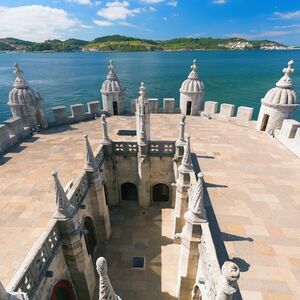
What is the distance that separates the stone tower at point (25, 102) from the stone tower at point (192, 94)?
16269 millimetres

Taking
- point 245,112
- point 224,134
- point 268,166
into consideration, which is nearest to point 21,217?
point 268,166

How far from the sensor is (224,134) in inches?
882

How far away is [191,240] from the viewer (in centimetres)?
1100

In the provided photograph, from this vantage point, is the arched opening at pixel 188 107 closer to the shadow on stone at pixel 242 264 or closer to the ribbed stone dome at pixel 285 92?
the ribbed stone dome at pixel 285 92

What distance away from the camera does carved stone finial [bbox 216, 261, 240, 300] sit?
564 centimetres

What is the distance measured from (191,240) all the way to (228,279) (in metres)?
5.32

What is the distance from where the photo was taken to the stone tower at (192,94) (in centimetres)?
2555

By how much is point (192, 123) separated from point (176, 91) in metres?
55.7

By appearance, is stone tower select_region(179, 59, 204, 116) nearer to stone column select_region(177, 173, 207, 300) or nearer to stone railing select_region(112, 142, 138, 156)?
stone railing select_region(112, 142, 138, 156)

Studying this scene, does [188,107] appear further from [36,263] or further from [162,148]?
[36,263]

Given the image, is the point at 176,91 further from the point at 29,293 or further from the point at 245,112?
the point at 29,293

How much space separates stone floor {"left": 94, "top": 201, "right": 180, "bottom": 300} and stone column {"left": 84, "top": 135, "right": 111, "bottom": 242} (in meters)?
1.45

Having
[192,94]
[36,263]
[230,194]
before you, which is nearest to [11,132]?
[36,263]

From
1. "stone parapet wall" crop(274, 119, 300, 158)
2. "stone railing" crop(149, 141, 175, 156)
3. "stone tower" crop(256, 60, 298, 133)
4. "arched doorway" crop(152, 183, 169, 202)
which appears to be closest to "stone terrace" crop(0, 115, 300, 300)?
"stone parapet wall" crop(274, 119, 300, 158)
